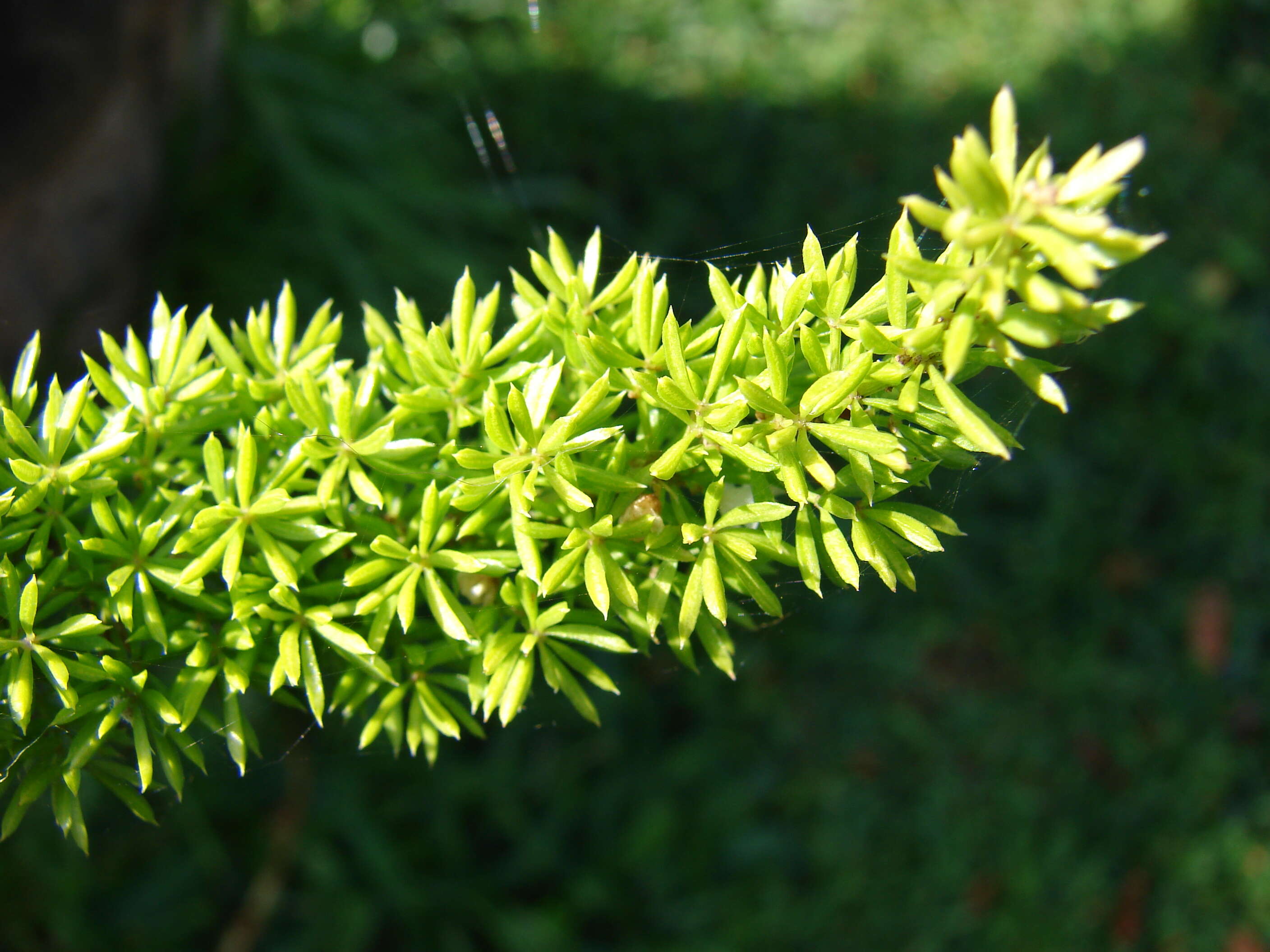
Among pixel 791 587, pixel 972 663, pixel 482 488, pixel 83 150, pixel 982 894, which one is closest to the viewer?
pixel 482 488

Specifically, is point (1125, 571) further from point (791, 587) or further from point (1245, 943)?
point (791, 587)

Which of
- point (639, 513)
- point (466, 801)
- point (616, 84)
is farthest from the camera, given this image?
point (616, 84)

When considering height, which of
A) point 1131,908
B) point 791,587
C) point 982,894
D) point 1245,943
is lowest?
point 1245,943

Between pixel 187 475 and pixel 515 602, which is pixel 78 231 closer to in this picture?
pixel 187 475

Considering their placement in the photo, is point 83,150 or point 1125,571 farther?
point 1125,571

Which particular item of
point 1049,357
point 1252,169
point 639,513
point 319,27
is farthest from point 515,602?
point 1252,169

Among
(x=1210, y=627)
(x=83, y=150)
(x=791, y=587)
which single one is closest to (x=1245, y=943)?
(x=1210, y=627)

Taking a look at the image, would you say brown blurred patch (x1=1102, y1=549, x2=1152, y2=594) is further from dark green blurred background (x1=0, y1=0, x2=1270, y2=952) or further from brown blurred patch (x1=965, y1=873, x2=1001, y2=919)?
brown blurred patch (x1=965, y1=873, x2=1001, y2=919)

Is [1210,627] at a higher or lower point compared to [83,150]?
lower
